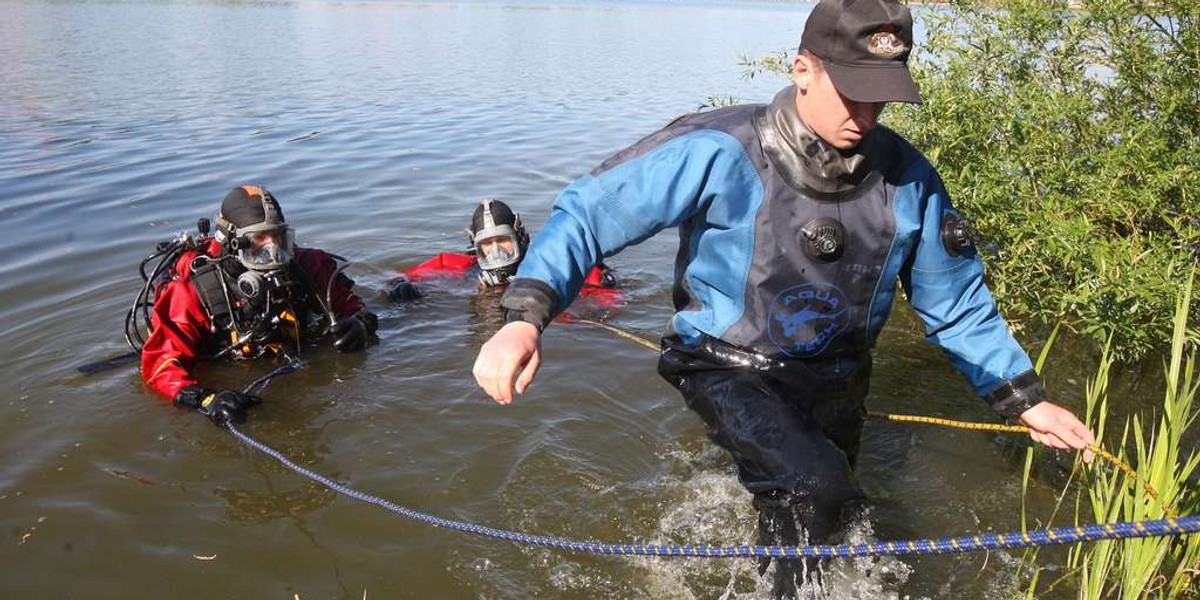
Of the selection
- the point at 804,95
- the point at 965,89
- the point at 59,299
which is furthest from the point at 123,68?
the point at 804,95

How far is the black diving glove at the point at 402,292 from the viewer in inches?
269

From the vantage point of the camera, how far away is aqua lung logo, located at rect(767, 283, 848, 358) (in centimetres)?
284

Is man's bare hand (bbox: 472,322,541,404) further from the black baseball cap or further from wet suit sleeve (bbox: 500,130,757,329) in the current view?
the black baseball cap

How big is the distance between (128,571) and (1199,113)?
579 centimetres

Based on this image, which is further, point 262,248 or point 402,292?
point 402,292

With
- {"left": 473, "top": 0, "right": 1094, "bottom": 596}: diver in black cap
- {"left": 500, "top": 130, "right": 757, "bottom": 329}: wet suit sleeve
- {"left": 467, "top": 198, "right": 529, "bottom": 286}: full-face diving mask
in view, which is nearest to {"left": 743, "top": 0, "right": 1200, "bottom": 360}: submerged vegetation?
{"left": 473, "top": 0, "right": 1094, "bottom": 596}: diver in black cap

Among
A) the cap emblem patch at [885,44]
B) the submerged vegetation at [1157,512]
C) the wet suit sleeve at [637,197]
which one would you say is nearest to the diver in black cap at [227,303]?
the wet suit sleeve at [637,197]

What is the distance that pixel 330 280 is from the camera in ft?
18.9

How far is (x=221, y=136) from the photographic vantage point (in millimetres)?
13117

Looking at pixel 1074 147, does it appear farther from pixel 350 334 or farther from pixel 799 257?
pixel 350 334

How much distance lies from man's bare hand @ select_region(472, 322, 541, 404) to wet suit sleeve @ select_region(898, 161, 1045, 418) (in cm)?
146

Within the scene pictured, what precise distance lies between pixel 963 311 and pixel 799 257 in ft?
2.40

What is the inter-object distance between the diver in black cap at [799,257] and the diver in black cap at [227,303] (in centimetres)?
293

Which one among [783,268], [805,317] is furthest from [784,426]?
[783,268]
